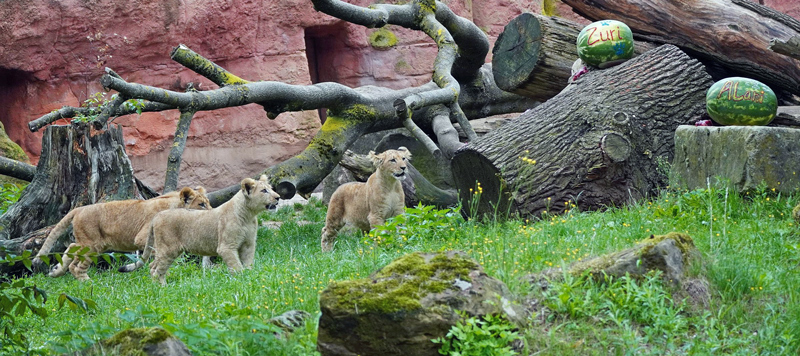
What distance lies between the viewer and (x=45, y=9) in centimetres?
1532

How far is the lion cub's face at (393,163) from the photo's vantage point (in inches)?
361

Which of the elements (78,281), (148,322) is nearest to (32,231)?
(78,281)

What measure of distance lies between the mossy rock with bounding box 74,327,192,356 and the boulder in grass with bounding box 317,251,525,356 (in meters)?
0.69

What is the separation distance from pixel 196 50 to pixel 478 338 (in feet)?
47.2

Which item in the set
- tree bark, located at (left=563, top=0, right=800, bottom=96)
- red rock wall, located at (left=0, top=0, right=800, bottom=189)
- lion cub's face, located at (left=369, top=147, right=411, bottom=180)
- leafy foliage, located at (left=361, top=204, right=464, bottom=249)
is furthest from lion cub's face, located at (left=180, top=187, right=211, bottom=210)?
red rock wall, located at (left=0, top=0, right=800, bottom=189)

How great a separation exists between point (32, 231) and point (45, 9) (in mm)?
7348

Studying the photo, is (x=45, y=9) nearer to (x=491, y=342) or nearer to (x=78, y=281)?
(x=78, y=281)

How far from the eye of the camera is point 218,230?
8352 millimetres

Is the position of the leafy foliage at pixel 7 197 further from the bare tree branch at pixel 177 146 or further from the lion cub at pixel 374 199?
the lion cub at pixel 374 199

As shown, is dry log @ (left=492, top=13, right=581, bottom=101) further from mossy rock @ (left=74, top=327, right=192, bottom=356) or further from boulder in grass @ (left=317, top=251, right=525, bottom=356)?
mossy rock @ (left=74, top=327, right=192, bottom=356)

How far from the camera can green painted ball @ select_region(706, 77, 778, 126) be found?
7227 mm

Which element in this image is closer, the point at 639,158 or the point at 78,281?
the point at 639,158

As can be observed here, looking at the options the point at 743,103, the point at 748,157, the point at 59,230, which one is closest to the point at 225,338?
the point at 748,157

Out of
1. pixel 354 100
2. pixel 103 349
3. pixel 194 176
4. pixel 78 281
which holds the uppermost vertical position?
pixel 103 349
